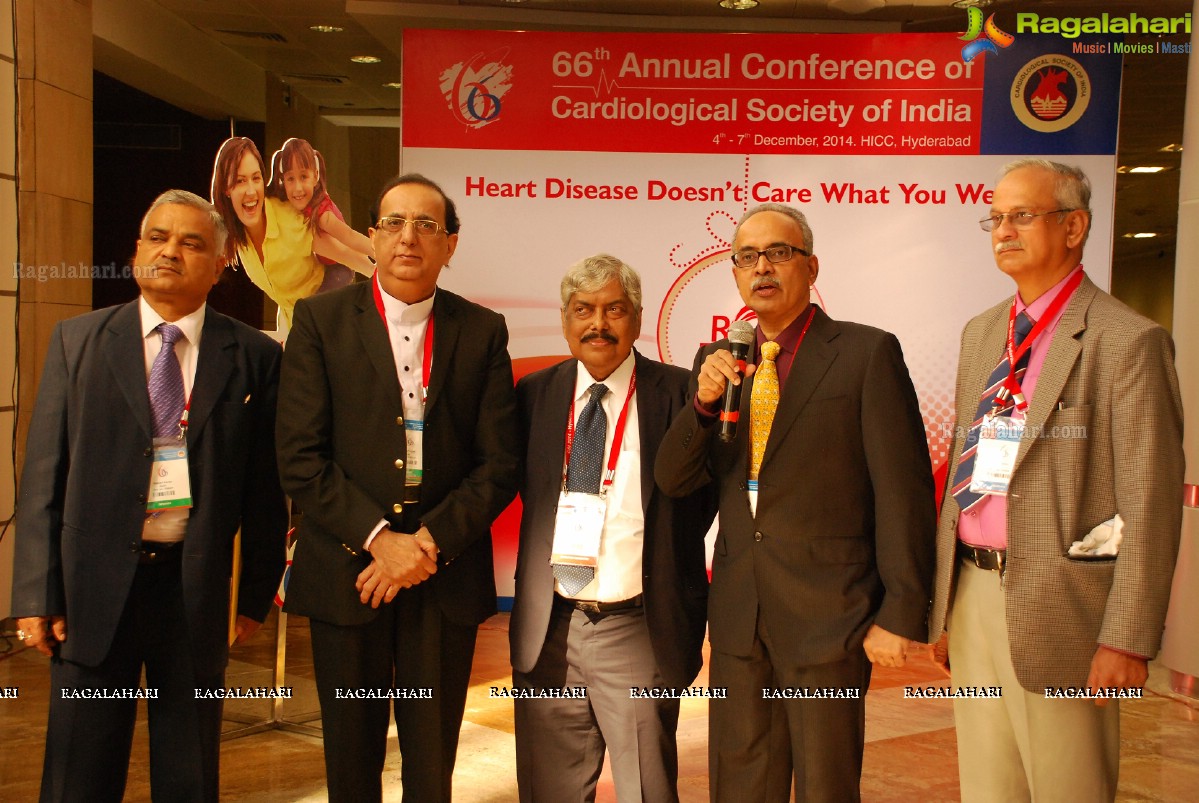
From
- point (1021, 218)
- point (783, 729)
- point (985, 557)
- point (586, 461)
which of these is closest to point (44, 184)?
point (586, 461)

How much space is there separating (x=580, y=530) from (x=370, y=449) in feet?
1.89

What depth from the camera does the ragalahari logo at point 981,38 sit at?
5.56 meters

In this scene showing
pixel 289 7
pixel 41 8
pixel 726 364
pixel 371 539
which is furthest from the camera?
pixel 289 7

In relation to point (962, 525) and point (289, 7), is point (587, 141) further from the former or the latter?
point (962, 525)

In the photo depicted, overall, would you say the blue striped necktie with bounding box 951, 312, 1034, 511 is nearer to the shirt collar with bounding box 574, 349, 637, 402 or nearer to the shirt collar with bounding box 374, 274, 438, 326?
the shirt collar with bounding box 574, 349, 637, 402

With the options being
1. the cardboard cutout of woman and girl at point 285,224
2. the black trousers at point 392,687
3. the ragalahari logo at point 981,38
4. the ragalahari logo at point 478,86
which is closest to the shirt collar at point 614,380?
the black trousers at point 392,687

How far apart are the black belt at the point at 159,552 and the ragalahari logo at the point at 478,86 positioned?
3.65 metres

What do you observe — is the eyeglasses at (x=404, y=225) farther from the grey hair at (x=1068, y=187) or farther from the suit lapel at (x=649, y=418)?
the grey hair at (x=1068, y=187)

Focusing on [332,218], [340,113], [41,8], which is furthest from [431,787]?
[340,113]

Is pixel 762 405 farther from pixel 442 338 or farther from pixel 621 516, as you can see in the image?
pixel 442 338

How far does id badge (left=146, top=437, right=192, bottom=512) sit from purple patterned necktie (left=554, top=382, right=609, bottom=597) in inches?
38.3

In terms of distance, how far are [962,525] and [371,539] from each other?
1.45 metres

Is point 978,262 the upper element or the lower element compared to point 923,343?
upper

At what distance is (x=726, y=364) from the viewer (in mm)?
2412
